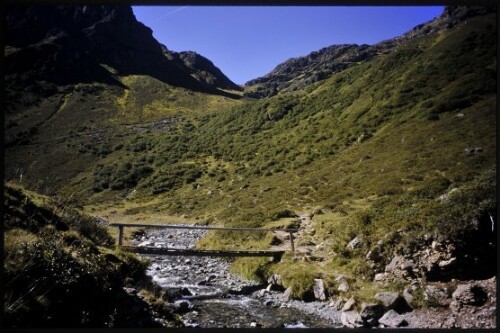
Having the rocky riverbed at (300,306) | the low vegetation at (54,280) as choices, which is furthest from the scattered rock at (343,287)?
the low vegetation at (54,280)

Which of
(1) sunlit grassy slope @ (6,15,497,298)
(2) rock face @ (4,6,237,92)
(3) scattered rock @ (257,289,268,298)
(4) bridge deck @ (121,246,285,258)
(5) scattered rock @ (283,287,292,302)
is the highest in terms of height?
(2) rock face @ (4,6,237,92)

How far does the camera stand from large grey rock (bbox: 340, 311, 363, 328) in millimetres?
7395

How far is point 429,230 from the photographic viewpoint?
8.75m

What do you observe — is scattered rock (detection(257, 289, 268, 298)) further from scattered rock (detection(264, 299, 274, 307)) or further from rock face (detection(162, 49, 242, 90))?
rock face (detection(162, 49, 242, 90))

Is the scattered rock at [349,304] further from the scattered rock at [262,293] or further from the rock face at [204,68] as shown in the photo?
the rock face at [204,68]

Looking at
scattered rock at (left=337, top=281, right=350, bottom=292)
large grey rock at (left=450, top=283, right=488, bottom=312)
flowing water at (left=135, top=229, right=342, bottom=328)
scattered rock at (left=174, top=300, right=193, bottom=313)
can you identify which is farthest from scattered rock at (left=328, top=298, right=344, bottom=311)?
scattered rock at (left=174, top=300, right=193, bottom=313)

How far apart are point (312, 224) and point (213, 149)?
25735mm

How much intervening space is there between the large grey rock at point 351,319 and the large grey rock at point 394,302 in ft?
1.83

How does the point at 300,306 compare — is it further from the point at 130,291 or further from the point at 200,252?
the point at 130,291

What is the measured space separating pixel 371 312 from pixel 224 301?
137 inches

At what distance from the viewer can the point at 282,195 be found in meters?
20.0

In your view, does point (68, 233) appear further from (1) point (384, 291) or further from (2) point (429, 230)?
(2) point (429, 230)

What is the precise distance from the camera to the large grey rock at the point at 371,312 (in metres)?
7.42

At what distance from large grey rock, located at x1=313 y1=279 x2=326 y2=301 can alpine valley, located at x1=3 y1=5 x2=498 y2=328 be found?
0.04m
